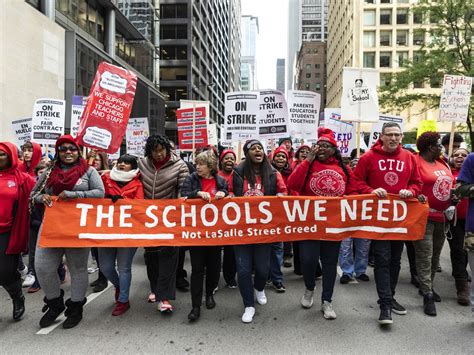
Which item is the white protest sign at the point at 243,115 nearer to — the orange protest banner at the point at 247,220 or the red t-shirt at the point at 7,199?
the orange protest banner at the point at 247,220

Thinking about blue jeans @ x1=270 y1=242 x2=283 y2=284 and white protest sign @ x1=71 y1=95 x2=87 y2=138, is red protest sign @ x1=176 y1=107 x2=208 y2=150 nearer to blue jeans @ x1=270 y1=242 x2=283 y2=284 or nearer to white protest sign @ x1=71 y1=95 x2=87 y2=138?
white protest sign @ x1=71 y1=95 x2=87 y2=138

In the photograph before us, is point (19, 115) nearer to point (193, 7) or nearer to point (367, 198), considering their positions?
point (367, 198)

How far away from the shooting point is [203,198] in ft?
14.7

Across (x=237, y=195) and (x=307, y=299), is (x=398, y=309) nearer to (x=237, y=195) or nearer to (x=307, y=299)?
(x=307, y=299)

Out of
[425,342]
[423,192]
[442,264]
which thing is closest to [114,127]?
[423,192]

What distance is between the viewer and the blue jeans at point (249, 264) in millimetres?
4426

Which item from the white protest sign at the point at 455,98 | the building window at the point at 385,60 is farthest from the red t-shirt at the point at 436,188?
the building window at the point at 385,60

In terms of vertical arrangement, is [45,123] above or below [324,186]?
above

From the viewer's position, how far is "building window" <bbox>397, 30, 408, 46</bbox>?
57.9 metres

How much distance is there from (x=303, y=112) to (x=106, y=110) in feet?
15.9

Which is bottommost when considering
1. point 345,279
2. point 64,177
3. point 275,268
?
point 345,279

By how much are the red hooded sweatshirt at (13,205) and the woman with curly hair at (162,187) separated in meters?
1.32

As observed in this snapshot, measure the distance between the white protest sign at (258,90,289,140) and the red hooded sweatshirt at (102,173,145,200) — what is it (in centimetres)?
408

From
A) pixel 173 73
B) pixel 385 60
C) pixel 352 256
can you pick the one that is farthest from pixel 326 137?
pixel 385 60
